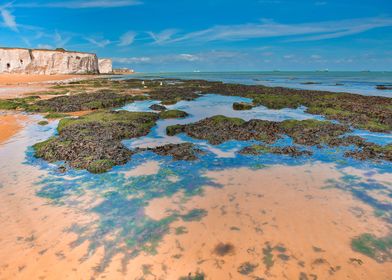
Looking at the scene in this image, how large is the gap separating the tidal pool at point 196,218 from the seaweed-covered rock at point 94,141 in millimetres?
541

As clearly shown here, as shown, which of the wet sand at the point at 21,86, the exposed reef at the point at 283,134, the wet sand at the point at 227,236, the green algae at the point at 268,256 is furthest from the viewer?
the wet sand at the point at 21,86

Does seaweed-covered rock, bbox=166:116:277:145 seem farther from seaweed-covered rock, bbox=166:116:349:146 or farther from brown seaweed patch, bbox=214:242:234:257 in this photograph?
brown seaweed patch, bbox=214:242:234:257

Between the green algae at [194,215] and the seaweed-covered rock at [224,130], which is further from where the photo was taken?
the seaweed-covered rock at [224,130]

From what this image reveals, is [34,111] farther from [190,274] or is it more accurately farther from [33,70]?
[33,70]

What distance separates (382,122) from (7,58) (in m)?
90.7

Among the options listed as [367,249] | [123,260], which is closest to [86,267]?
[123,260]

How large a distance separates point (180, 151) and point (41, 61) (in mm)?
87915

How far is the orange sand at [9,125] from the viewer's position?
543 inches

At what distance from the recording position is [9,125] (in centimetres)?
1623

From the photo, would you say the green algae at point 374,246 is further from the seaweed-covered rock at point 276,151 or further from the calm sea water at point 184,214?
the seaweed-covered rock at point 276,151

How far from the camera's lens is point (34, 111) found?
2155 centimetres

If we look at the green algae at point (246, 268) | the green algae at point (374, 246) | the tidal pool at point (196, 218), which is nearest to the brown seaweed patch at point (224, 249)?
the tidal pool at point (196, 218)

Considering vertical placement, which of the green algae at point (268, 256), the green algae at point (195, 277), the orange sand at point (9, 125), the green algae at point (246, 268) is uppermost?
the orange sand at point (9, 125)

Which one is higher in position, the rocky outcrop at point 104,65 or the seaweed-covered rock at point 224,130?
the rocky outcrop at point 104,65
